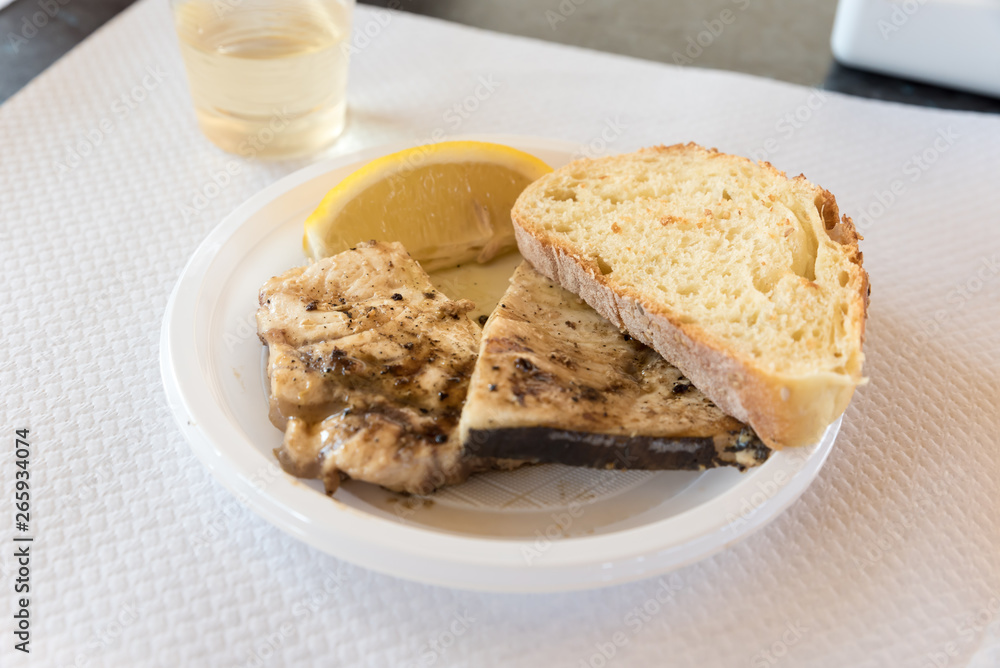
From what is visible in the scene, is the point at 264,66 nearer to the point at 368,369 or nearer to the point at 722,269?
the point at 368,369

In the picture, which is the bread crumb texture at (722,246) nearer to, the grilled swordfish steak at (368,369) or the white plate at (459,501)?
the white plate at (459,501)

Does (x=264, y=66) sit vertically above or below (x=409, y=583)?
above

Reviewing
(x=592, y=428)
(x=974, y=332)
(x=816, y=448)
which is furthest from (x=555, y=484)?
(x=974, y=332)

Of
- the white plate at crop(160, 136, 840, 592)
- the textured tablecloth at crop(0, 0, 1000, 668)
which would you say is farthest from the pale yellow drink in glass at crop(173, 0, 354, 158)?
the white plate at crop(160, 136, 840, 592)

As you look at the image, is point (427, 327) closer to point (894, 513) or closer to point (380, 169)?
point (380, 169)

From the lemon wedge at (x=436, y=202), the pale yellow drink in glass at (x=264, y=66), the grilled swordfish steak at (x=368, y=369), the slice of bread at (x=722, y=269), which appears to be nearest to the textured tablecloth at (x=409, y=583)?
the pale yellow drink in glass at (x=264, y=66)

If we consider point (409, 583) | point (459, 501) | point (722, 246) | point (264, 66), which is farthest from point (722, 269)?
point (264, 66)
